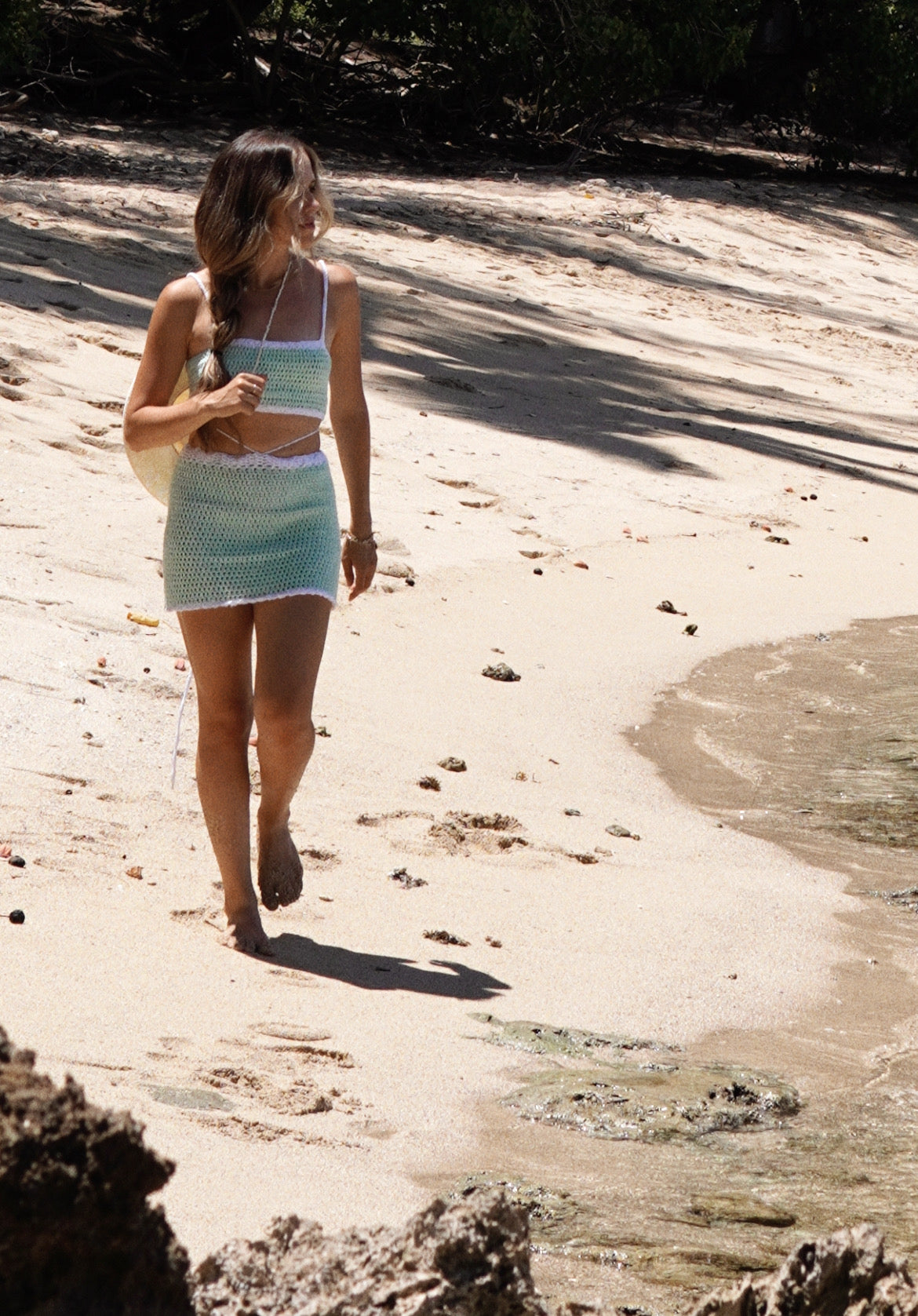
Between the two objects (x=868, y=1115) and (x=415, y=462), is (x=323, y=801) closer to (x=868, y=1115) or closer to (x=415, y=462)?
(x=868, y=1115)

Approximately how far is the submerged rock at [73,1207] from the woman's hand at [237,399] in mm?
2118

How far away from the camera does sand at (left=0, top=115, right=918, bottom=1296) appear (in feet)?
11.1

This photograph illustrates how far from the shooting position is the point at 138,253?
12.1 m

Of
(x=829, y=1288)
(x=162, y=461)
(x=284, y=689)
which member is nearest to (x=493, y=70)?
(x=162, y=461)

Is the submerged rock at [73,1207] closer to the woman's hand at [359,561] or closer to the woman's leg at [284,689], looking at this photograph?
the woman's leg at [284,689]

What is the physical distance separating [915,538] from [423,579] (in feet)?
11.8

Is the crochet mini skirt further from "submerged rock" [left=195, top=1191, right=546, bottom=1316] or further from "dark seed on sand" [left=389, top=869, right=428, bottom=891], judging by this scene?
"submerged rock" [left=195, top=1191, right=546, bottom=1316]

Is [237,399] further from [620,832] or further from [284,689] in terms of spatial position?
[620,832]

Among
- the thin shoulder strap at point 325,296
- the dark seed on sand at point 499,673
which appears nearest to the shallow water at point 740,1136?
the dark seed on sand at point 499,673

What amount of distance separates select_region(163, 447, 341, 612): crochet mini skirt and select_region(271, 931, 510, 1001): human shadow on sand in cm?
80

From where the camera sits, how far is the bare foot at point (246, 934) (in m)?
3.92

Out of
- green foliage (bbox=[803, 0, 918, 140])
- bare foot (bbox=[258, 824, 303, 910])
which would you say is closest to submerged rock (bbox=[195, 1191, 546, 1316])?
bare foot (bbox=[258, 824, 303, 910])

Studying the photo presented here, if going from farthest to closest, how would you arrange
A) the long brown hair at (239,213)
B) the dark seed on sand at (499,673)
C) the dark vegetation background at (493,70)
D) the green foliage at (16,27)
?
the dark vegetation background at (493,70) < the green foliage at (16,27) < the dark seed on sand at (499,673) < the long brown hair at (239,213)

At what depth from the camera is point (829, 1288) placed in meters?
2.06
